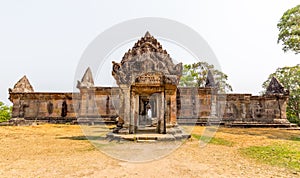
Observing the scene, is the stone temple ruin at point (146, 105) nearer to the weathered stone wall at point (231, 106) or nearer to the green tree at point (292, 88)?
the weathered stone wall at point (231, 106)

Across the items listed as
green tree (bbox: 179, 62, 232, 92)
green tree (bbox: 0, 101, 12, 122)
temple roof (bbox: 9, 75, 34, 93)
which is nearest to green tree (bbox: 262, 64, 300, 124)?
green tree (bbox: 179, 62, 232, 92)

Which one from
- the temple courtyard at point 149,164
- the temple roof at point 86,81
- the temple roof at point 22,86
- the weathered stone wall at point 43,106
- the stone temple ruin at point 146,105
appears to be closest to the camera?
the temple courtyard at point 149,164

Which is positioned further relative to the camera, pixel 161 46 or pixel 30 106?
pixel 30 106

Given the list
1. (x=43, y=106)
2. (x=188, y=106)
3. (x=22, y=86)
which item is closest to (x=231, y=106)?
(x=188, y=106)

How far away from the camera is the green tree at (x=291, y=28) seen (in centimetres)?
1320

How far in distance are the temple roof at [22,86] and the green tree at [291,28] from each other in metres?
24.6

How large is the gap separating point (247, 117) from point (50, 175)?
63.3 feet

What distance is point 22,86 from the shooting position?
20375mm

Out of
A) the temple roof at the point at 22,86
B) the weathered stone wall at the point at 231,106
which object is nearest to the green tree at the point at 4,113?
the temple roof at the point at 22,86

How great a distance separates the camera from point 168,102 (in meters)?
9.47

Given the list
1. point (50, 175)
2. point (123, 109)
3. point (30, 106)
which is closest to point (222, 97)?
point (123, 109)

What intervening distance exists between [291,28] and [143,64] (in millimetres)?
11867

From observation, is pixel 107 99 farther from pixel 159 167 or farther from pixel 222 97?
pixel 159 167

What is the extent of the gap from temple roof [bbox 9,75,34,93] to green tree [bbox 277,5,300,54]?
2461cm
